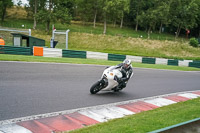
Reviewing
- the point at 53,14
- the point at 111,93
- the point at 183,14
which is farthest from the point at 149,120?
the point at 183,14

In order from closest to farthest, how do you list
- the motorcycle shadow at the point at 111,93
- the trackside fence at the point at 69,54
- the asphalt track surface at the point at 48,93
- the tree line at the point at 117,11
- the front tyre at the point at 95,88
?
the asphalt track surface at the point at 48,93, the front tyre at the point at 95,88, the motorcycle shadow at the point at 111,93, the trackside fence at the point at 69,54, the tree line at the point at 117,11

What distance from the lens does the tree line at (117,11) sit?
44781 millimetres

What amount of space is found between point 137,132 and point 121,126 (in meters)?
0.50

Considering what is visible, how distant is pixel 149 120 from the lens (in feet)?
20.1

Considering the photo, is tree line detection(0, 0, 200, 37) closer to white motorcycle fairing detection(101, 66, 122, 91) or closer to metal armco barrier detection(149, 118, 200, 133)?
white motorcycle fairing detection(101, 66, 122, 91)

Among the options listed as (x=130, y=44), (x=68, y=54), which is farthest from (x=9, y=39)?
(x=130, y=44)

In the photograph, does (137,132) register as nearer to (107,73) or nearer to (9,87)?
(107,73)

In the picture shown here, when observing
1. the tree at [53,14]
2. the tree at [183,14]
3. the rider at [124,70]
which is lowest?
the rider at [124,70]

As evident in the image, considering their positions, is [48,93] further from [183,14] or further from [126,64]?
[183,14]

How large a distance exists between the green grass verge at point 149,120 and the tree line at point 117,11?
126ft

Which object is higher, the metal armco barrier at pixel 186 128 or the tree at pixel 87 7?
the tree at pixel 87 7

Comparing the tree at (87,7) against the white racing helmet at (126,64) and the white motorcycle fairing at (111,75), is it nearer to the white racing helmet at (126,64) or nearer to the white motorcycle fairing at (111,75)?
the white racing helmet at (126,64)

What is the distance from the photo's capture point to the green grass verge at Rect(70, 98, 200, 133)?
5.17m

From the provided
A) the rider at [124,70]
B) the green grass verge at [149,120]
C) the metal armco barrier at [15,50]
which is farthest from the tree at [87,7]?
the green grass verge at [149,120]
